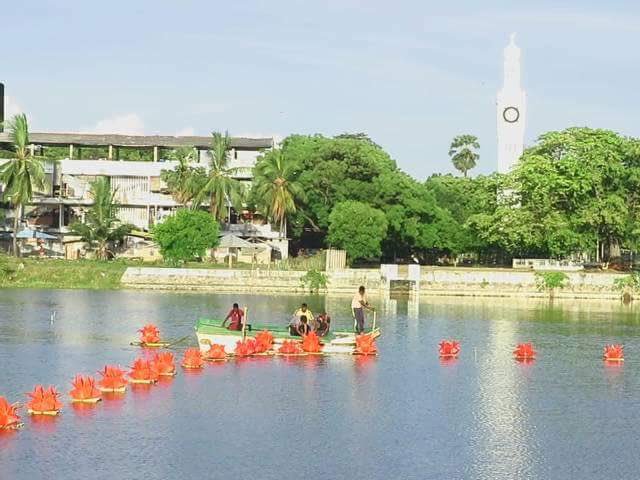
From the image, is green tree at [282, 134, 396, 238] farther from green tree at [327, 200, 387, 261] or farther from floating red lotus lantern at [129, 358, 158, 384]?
floating red lotus lantern at [129, 358, 158, 384]

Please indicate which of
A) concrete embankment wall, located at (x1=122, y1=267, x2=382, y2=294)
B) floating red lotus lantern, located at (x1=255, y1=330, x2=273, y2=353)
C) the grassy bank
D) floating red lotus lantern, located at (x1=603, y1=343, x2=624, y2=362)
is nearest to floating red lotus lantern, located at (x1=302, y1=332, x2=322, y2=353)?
floating red lotus lantern, located at (x1=255, y1=330, x2=273, y2=353)

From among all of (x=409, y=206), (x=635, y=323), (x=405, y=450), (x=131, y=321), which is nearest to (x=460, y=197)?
(x=409, y=206)

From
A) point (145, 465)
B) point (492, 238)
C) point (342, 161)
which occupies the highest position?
point (342, 161)

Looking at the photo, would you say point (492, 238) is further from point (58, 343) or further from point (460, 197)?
point (58, 343)

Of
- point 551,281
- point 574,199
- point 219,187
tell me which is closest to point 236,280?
point 219,187

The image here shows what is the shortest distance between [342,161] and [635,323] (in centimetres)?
3231

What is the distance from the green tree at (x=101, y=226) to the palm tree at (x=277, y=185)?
11.0 metres

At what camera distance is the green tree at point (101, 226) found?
85250 millimetres

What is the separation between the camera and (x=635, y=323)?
59.1 meters

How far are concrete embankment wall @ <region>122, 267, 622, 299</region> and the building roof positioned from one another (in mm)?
24078

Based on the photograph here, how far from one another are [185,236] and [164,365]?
150ft

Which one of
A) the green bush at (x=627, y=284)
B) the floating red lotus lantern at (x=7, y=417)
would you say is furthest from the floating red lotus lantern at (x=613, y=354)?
the green bush at (x=627, y=284)

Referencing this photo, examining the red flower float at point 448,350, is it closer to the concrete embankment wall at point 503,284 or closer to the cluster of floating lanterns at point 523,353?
the cluster of floating lanterns at point 523,353

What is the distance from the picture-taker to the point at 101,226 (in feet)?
280
